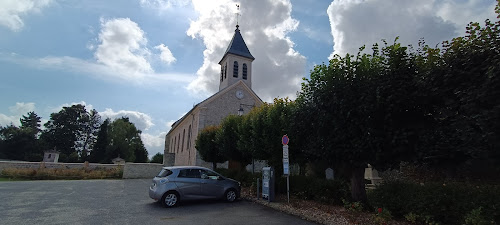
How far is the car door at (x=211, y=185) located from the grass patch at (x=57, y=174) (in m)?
18.3

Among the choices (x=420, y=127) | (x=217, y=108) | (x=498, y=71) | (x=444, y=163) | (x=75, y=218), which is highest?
(x=217, y=108)

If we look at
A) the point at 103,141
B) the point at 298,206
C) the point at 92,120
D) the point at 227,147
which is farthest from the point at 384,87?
the point at 92,120

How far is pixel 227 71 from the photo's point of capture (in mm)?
31375

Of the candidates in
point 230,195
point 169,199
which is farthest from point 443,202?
point 169,199

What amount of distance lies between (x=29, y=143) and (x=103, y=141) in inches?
526

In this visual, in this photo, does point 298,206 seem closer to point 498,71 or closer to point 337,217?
point 337,217

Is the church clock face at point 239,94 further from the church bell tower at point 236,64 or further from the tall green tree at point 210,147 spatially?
the tall green tree at point 210,147

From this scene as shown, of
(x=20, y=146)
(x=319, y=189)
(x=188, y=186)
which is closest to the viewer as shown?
(x=188, y=186)

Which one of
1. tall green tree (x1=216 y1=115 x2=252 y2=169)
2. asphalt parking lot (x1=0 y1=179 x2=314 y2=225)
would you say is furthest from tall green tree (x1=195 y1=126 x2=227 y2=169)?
asphalt parking lot (x1=0 y1=179 x2=314 y2=225)

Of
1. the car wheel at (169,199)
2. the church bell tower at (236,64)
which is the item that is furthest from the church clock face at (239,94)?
the car wheel at (169,199)

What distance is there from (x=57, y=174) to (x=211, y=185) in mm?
19996

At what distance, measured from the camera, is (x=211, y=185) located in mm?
10383

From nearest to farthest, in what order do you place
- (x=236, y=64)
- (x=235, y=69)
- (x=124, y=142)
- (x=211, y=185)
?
(x=211, y=185), (x=235, y=69), (x=236, y=64), (x=124, y=142)

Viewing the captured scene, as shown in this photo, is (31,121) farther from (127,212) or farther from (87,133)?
(127,212)
